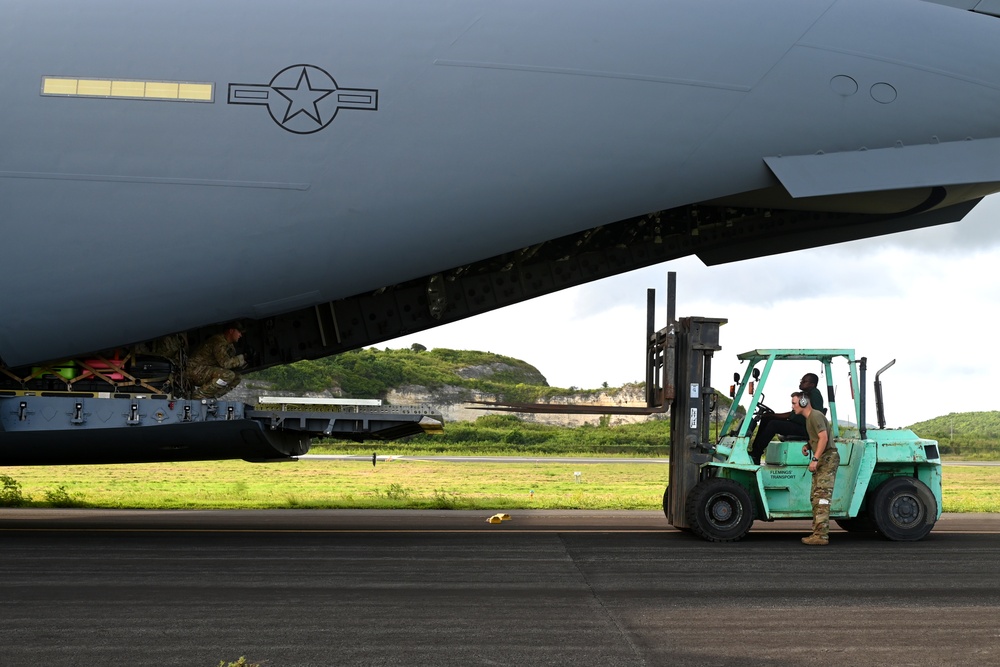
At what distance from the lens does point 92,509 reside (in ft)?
48.6

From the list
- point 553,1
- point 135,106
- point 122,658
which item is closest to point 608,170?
point 553,1

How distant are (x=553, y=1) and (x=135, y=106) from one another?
4.82 m

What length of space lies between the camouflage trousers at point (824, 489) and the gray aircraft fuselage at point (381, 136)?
3.00m

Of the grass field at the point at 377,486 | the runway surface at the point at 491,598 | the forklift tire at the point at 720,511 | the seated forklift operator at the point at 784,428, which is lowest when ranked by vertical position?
the grass field at the point at 377,486

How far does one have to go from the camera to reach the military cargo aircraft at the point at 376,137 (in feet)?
32.7

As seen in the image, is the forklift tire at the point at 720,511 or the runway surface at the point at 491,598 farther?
the forklift tire at the point at 720,511

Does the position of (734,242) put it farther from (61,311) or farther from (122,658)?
(122,658)

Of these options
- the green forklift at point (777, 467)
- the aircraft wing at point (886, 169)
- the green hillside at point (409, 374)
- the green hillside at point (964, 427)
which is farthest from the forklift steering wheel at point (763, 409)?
the green hillside at point (964, 427)

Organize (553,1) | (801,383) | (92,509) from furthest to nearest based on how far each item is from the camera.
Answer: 1. (92,509)
2. (553,1)
3. (801,383)

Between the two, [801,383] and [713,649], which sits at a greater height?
[801,383]

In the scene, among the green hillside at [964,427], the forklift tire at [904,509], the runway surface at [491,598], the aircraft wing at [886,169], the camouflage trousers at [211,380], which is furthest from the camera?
the green hillside at [964,427]

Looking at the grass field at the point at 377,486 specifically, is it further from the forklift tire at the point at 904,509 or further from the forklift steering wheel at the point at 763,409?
the forklift tire at the point at 904,509

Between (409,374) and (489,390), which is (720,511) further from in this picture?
(489,390)

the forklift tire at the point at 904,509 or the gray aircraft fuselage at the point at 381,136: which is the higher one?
the gray aircraft fuselage at the point at 381,136
